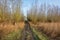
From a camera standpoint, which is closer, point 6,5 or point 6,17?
point 6,5

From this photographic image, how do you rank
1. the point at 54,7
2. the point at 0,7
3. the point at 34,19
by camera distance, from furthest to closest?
the point at 34,19 < the point at 54,7 < the point at 0,7

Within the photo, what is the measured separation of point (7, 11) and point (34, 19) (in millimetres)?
17293

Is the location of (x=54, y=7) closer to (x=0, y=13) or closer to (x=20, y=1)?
(x=20, y=1)

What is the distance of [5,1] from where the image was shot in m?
16.7

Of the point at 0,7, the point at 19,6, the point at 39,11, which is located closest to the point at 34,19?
the point at 39,11

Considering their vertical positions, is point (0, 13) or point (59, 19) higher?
point (0, 13)

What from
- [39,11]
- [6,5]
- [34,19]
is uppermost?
[6,5]

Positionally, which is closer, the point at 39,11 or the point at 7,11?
the point at 7,11

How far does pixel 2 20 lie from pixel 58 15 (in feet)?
29.9

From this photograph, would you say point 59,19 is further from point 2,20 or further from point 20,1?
point 2,20

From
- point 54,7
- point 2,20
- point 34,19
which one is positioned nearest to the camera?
point 2,20

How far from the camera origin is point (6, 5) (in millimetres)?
16688

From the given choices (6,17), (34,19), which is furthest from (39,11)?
(6,17)

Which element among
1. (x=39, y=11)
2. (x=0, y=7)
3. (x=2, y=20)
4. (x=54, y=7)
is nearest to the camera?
(x=0, y=7)
